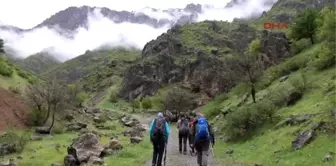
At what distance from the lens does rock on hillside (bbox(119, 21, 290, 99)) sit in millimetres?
121125

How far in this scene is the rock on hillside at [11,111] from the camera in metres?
50.2

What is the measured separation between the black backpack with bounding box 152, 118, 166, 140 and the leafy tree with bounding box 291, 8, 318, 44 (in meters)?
58.7

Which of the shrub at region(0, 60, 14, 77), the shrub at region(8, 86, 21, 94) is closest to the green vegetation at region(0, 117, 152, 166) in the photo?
the shrub at region(8, 86, 21, 94)

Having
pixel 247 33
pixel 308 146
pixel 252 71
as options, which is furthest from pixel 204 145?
pixel 247 33

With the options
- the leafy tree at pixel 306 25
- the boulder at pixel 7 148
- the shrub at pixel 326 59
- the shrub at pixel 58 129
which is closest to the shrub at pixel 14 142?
the boulder at pixel 7 148

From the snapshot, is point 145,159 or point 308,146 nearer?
point 308,146

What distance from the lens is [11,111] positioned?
53344 mm

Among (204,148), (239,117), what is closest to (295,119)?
(239,117)

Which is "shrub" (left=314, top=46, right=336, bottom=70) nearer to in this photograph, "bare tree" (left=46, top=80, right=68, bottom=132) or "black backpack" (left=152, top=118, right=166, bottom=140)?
"black backpack" (left=152, top=118, right=166, bottom=140)

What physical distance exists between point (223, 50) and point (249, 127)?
5065 inches

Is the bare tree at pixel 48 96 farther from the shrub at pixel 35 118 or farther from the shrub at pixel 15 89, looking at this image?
the shrub at pixel 15 89

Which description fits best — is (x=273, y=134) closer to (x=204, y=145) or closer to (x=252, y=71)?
(x=204, y=145)

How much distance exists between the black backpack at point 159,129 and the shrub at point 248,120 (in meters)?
16.0

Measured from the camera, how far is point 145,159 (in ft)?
98.3
